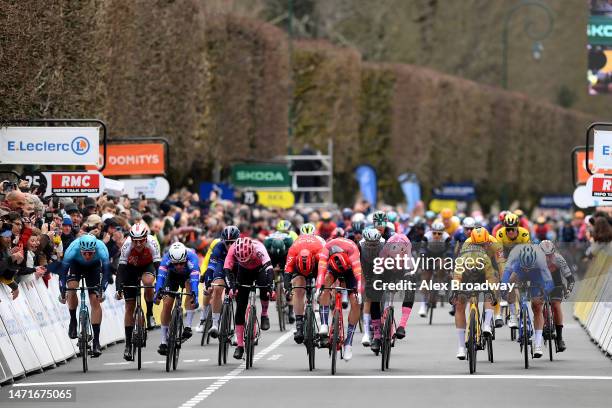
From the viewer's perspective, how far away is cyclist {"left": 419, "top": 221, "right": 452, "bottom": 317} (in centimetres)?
2464

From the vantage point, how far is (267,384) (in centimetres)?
1997

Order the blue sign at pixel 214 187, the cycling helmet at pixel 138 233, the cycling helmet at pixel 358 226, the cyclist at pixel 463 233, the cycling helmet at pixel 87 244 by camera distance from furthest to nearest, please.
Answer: the blue sign at pixel 214 187 < the cyclist at pixel 463 233 < the cycling helmet at pixel 358 226 < the cycling helmet at pixel 138 233 < the cycling helmet at pixel 87 244

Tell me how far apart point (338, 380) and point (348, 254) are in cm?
220

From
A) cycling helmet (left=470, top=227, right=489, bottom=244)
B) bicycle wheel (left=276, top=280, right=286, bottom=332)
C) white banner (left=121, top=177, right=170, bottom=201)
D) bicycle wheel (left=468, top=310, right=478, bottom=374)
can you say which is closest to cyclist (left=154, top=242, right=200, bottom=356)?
bicycle wheel (left=468, top=310, right=478, bottom=374)

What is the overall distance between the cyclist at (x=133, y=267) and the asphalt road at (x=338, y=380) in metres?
0.57

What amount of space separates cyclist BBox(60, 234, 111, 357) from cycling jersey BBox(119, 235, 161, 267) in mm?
219

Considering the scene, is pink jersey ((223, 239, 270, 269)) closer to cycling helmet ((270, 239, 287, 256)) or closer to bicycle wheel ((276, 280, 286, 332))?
cycling helmet ((270, 239, 287, 256))

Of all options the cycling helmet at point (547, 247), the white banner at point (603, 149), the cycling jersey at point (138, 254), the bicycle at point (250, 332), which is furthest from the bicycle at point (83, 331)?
the white banner at point (603, 149)

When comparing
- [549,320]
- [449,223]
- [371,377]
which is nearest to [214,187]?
[449,223]

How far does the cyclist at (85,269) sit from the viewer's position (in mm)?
22203

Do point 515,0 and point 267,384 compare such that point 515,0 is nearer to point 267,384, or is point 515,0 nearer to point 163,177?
point 163,177

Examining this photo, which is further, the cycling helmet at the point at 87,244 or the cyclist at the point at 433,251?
the cyclist at the point at 433,251

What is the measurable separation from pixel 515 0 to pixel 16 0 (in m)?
76.6

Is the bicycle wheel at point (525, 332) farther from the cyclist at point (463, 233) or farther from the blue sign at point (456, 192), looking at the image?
the blue sign at point (456, 192)
